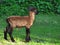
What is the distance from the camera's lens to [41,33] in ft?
51.5

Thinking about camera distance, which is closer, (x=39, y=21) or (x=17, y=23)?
(x=17, y=23)

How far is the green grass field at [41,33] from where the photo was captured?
12.7 m

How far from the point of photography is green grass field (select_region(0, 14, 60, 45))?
Result: 1272 centimetres

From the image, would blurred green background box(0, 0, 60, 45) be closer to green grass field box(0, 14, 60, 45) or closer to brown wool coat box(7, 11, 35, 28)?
green grass field box(0, 14, 60, 45)

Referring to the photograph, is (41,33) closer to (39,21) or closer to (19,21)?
(19,21)

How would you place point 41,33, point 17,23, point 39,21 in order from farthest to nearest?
point 39,21 → point 41,33 → point 17,23

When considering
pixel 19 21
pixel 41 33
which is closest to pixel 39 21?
pixel 41 33

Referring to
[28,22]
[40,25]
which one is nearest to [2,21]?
[40,25]

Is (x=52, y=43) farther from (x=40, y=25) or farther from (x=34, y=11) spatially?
(x=40, y=25)

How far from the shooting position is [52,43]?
42.2ft

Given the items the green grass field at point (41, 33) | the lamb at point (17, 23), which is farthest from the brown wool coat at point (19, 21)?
the green grass field at point (41, 33)

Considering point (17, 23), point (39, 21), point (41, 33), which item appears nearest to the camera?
point (17, 23)

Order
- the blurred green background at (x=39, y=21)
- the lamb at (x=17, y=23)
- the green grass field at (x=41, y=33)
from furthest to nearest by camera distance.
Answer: the blurred green background at (x=39, y=21) < the green grass field at (x=41, y=33) < the lamb at (x=17, y=23)

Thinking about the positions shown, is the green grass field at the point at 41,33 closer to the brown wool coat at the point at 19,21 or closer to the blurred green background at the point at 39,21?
the blurred green background at the point at 39,21
